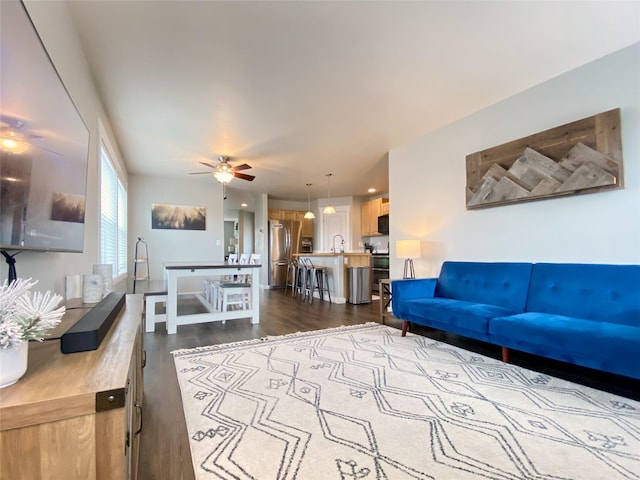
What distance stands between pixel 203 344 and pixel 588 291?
11.3ft

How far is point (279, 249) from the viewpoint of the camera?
855 cm

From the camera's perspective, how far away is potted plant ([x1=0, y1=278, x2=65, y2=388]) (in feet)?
2.29

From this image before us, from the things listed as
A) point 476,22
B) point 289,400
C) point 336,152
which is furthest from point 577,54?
point 289,400

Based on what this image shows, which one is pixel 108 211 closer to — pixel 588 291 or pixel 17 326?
pixel 17 326

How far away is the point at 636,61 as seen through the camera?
94.0 inches

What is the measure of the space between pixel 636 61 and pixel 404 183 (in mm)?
2543

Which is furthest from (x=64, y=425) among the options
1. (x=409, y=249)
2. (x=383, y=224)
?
(x=383, y=224)

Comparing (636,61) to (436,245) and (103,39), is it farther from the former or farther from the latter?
(103,39)

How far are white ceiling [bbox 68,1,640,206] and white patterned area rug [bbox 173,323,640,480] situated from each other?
8.13 feet

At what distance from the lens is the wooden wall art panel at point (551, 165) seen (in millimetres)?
2477

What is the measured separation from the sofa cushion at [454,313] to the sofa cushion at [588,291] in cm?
35

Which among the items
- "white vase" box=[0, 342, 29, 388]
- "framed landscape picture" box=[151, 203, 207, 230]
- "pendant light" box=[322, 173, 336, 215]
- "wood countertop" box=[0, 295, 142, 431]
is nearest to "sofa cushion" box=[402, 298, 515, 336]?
"wood countertop" box=[0, 295, 142, 431]

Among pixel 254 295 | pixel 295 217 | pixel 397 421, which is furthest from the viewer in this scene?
pixel 295 217

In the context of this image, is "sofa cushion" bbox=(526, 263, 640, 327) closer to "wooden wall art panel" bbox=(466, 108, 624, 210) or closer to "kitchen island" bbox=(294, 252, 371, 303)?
"wooden wall art panel" bbox=(466, 108, 624, 210)
